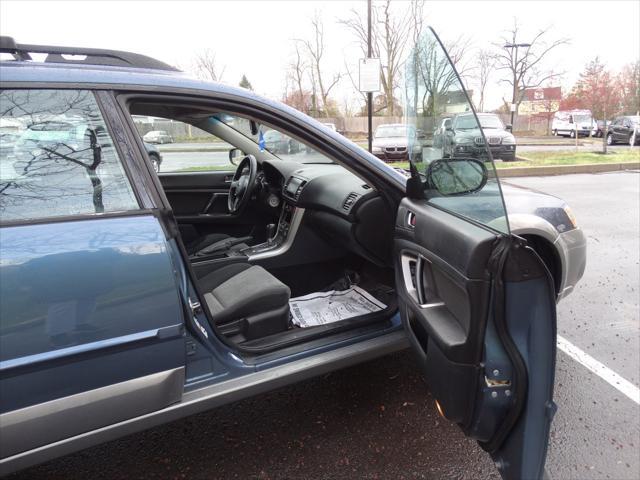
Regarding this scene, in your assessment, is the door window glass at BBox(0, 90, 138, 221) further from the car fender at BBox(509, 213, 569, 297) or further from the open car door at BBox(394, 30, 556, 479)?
the car fender at BBox(509, 213, 569, 297)

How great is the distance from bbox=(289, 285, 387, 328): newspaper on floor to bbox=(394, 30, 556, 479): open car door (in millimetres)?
829

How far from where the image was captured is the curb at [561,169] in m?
11.4

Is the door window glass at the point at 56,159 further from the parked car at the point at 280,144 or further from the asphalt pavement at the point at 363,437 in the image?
the parked car at the point at 280,144

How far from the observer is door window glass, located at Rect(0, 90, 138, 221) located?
1.41 metres

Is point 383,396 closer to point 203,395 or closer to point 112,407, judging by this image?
point 203,395

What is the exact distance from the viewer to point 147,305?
1468 mm

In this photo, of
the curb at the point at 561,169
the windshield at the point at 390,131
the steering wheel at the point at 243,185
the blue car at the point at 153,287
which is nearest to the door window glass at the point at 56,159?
the blue car at the point at 153,287

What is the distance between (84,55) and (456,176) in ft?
4.98

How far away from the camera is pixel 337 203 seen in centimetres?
260

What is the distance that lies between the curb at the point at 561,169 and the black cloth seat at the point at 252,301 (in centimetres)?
1049

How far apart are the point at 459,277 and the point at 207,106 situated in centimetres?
119

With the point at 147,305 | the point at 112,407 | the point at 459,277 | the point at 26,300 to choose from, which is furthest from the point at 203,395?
the point at 459,277

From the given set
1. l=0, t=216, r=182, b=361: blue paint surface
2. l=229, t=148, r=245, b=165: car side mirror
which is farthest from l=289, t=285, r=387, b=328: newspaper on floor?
l=229, t=148, r=245, b=165: car side mirror

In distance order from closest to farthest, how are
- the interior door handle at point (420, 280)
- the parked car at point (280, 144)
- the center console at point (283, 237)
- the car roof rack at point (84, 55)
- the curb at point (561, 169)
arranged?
1. the car roof rack at point (84, 55)
2. the interior door handle at point (420, 280)
3. the center console at point (283, 237)
4. the parked car at point (280, 144)
5. the curb at point (561, 169)
